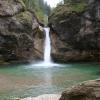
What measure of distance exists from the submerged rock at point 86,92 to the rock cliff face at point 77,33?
39.9m

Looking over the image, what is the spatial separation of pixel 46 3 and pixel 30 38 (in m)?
115

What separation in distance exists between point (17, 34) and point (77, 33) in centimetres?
1047

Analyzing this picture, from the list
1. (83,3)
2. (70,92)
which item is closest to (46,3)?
(83,3)

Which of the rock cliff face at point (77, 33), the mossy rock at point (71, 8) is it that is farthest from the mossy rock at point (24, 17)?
the mossy rock at point (71, 8)

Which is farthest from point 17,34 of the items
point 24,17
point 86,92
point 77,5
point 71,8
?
point 86,92

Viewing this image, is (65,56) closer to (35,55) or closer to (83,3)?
(35,55)

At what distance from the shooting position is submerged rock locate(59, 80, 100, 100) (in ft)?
29.4

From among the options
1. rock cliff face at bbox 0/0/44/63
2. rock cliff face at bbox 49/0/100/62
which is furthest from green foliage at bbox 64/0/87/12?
rock cliff face at bbox 0/0/44/63

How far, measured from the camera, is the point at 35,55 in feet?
167

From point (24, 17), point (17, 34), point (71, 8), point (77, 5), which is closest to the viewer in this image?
point (17, 34)

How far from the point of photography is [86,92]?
923cm

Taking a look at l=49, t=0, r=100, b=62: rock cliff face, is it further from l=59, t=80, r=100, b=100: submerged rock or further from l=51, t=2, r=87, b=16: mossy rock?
l=59, t=80, r=100, b=100: submerged rock

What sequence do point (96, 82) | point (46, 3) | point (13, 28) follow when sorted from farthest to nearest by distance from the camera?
point (46, 3)
point (13, 28)
point (96, 82)

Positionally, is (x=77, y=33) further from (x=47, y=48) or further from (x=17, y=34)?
(x=17, y=34)
